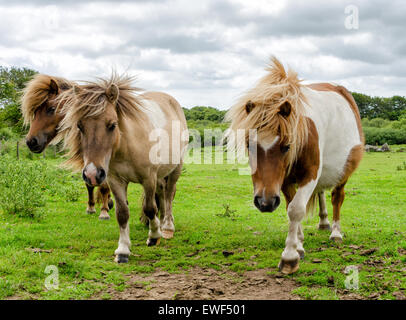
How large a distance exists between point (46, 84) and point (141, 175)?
8.18 feet

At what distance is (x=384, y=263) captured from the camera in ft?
15.7

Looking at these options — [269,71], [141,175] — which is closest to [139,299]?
[141,175]

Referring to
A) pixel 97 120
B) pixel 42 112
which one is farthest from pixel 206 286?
pixel 42 112

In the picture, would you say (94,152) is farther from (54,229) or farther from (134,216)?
(134,216)

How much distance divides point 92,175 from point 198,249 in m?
2.43

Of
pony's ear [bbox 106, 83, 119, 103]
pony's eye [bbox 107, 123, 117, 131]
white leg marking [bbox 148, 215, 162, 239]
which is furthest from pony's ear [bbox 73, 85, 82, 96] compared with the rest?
white leg marking [bbox 148, 215, 162, 239]

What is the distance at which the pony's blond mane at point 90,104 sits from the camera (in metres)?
4.42

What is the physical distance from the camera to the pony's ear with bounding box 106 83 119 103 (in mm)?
4684

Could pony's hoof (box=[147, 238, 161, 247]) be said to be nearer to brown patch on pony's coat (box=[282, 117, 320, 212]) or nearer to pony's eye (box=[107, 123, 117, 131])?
pony's eye (box=[107, 123, 117, 131])

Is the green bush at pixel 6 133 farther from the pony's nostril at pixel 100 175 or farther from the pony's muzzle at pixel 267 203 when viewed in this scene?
the pony's muzzle at pixel 267 203

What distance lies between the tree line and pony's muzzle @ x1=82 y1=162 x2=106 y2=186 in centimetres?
170

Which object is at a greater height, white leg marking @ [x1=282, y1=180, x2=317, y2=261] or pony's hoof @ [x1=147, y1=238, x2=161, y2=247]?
white leg marking @ [x1=282, y1=180, x2=317, y2=261]

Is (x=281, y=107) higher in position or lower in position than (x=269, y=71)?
lower
